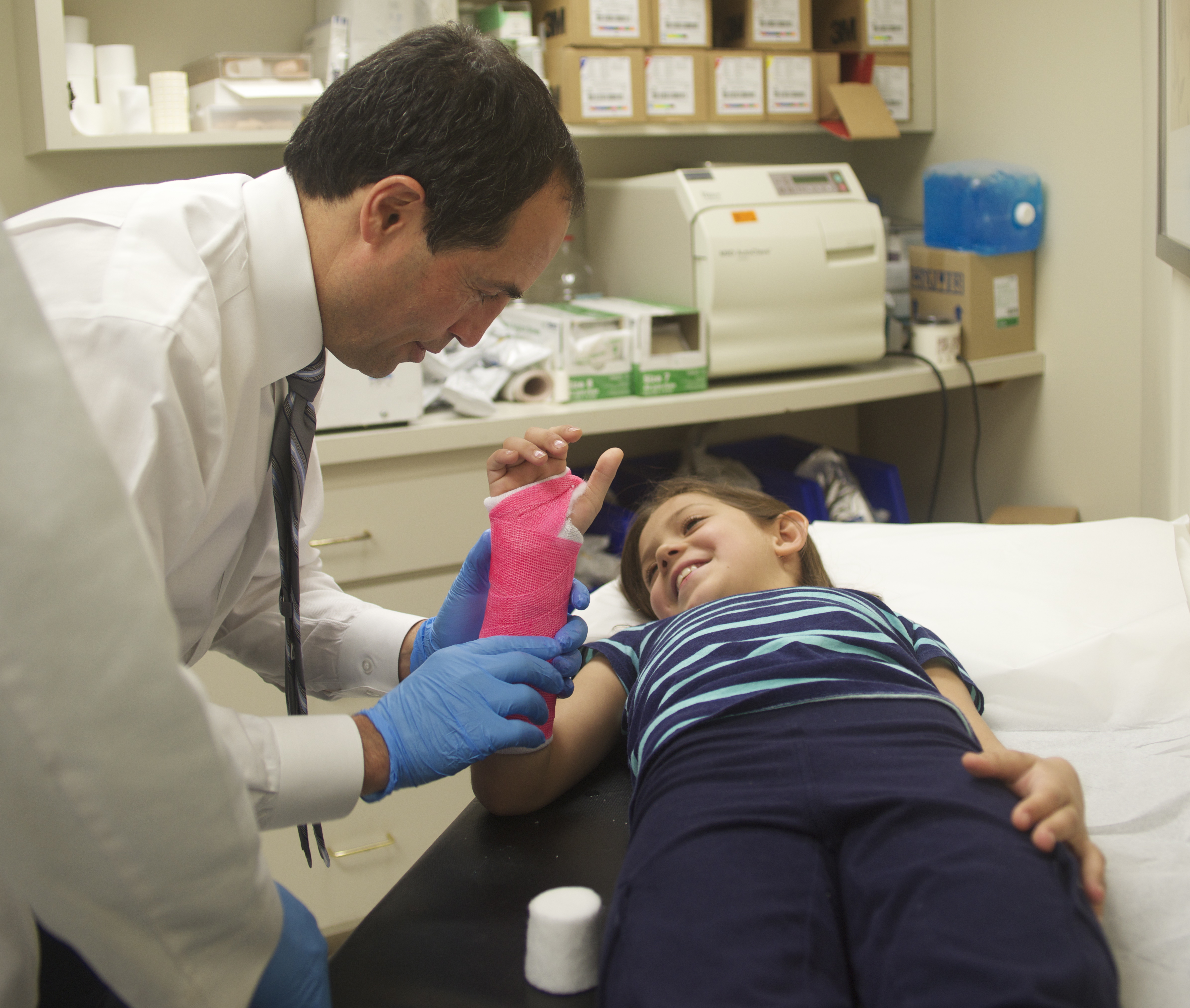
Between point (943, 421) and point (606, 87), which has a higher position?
point (606, 87)

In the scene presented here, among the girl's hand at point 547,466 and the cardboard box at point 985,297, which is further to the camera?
the cardboard box at point 985,297

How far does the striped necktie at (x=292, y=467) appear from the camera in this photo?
1.06 meters

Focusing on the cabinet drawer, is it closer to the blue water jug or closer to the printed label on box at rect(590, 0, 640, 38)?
the printed label on box at rect(590, 0, 640, 38)

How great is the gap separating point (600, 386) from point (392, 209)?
1.11 m

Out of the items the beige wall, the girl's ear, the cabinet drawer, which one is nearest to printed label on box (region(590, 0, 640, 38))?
the beige wall

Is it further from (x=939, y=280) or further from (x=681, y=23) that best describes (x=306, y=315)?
(x=939, y=280)

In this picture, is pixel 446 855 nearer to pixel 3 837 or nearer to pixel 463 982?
pixel 463 982

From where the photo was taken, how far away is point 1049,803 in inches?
32.6

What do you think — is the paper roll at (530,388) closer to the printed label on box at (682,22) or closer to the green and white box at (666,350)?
the green and white box at (666,350)

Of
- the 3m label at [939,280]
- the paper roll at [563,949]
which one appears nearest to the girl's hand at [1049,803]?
the paper roll at [563,949]

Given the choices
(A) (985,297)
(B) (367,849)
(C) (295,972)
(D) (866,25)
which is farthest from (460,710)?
(D) (866,25)

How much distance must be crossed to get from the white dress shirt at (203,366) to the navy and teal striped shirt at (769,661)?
345 millimetres

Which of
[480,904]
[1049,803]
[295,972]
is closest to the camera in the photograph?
[295,972]

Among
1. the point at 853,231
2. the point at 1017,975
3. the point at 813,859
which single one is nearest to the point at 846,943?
the point at 813,859
